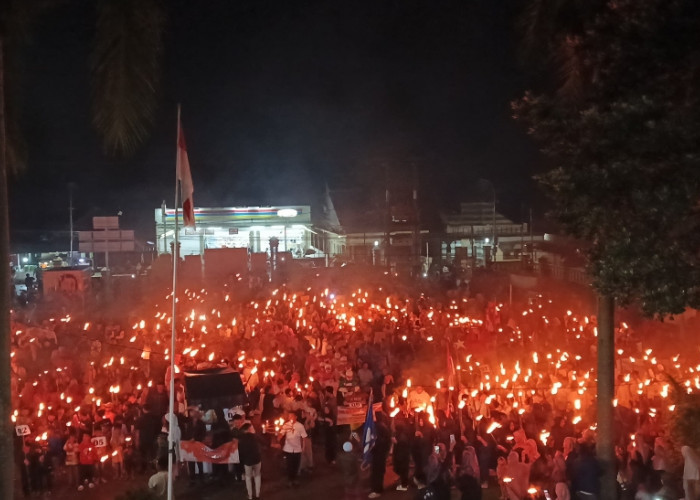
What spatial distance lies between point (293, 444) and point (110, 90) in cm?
586

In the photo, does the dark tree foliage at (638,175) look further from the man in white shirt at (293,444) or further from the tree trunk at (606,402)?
the man in white shirt at (293,444)

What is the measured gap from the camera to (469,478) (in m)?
8.15

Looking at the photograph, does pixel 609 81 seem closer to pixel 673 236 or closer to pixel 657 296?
pixel 673 236

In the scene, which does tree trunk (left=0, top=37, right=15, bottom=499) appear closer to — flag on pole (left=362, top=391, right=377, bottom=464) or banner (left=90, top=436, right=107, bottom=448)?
banner (left=90, top=436, right=107, bottom=448)

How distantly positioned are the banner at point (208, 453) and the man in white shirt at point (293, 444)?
76 cm

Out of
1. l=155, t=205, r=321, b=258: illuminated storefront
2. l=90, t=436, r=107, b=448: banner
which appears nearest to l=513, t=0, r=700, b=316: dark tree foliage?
l=90, t=436, r=107, b=448: banner

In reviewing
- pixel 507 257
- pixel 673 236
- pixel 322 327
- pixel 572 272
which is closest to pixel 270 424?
pixel 322 327

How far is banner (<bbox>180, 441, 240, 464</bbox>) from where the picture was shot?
9.76 m

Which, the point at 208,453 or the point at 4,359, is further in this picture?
the point at 208,453

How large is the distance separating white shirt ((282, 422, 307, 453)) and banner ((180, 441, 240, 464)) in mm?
755

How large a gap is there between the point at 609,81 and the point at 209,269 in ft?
71.0

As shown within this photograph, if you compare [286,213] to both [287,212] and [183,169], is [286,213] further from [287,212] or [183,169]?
[183,169]

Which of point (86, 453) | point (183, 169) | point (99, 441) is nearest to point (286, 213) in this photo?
point (99, 441)

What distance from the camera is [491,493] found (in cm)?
962
